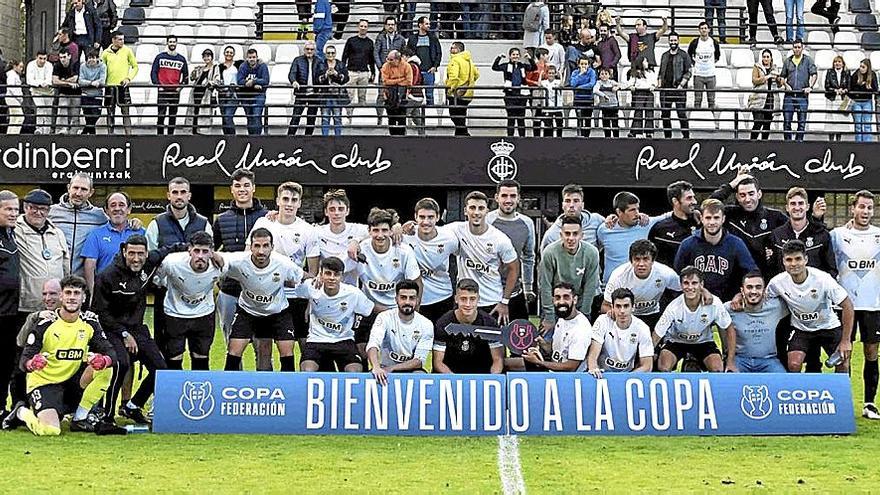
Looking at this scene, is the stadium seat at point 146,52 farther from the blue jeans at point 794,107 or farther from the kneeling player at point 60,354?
the kneeling player at point 60,354

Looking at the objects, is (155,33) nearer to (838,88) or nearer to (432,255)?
(838,88)

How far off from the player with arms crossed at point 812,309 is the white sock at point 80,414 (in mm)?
5527

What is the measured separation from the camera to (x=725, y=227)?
42.6 feet

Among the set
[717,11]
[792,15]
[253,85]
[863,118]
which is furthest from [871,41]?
[253,85]

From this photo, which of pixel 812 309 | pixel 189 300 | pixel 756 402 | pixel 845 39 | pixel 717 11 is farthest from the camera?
pixel 845 39

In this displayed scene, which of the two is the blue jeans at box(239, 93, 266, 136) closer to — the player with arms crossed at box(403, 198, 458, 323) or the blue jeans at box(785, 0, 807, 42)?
the blue jeans at box(785, 0, 807, 42)

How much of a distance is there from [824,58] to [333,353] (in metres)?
18.8

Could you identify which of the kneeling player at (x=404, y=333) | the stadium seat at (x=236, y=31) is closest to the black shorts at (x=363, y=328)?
the kneeling player at (x=404, y=333)

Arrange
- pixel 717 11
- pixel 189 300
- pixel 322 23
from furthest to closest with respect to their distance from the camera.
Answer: pixel 717 11 → pixel 322 23 → pixel 189 300

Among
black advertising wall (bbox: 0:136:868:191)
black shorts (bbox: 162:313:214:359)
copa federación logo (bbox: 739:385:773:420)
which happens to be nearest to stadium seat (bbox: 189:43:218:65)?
black advertising wall (bbox: 0:136:868:191)

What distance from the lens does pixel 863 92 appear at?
24047 mm

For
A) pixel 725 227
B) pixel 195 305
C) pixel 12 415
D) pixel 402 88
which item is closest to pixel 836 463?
pixel 725 227

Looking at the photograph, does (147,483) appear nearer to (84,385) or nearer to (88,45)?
(84,385)

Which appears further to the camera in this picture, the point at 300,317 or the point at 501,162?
the point at 501,162
